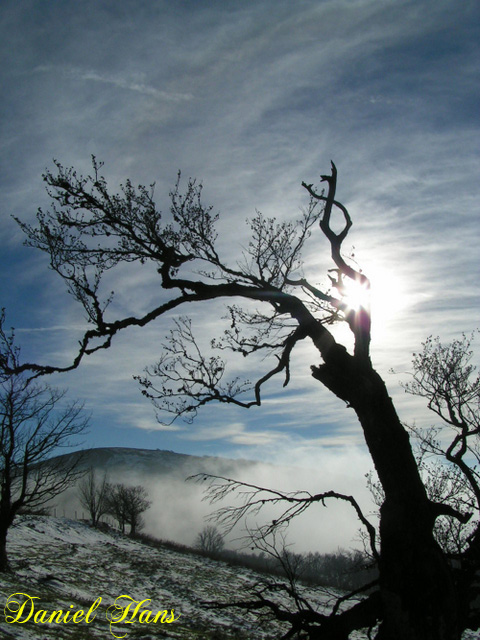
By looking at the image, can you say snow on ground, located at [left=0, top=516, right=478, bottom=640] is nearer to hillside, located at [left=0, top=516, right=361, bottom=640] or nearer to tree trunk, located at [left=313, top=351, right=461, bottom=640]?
hillside, located at [left=0, top=516, right=361, bottom=640]

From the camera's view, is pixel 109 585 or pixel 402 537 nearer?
pixel 402 537

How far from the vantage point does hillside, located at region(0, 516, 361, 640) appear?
477 inches

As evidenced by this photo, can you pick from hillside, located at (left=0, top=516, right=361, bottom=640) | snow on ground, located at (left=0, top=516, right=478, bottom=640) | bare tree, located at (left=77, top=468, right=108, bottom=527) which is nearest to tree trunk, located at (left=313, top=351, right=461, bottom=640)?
snow on ground, located at (left=0, top=516, right=478, bottom=640)

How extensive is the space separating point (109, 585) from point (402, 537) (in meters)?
20.5

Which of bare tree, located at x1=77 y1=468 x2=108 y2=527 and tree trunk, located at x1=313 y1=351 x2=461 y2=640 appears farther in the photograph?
bare tree, located at x1=77 y1=468 x2=108 y2=527

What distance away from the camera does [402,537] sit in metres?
4.05

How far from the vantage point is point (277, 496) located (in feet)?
16.4

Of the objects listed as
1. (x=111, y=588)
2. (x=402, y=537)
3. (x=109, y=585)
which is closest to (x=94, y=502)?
(x=109, y=585)

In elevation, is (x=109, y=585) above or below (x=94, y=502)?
above

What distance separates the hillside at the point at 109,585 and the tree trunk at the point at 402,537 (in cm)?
108

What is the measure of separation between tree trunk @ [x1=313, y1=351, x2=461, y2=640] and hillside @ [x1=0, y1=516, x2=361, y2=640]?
3.54 ft

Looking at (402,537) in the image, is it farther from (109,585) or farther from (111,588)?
(109,585)

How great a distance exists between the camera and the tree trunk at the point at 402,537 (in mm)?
3750

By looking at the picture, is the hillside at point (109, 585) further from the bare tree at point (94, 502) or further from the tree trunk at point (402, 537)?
the bare tree at point (94, 502)
